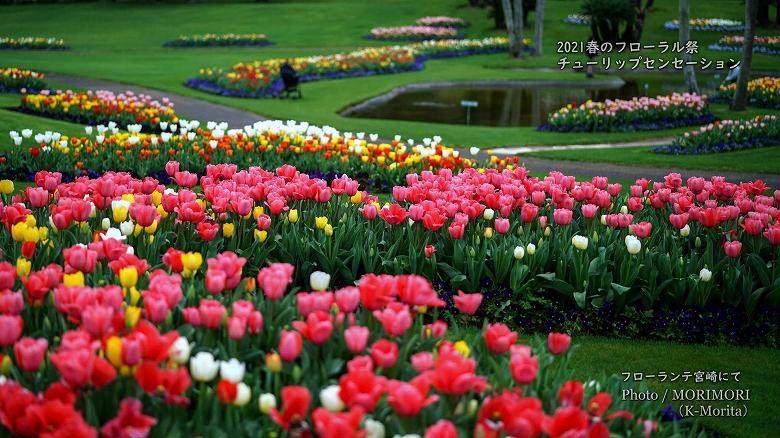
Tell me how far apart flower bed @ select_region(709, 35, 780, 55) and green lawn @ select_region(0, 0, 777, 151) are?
46.0 inches

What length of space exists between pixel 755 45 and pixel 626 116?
26.6 meters

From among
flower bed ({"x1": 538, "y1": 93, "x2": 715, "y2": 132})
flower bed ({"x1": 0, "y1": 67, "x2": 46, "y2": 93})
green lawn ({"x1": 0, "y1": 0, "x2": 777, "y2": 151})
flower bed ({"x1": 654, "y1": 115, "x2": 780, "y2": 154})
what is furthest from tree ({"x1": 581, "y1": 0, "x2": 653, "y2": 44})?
flower bed ({"x1": 0, "y1": 67, "x2": 46, "y2": 93})

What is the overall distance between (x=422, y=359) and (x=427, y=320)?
154 inches

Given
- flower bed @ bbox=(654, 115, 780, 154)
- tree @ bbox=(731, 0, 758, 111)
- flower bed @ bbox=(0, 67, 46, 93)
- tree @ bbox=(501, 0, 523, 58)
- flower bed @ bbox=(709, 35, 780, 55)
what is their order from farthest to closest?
flower bed @ bbox=(709, 35, 780, 55) < tree @ bbox=(501, 0, 523, 58) < flower bed @ bbox=(0, 67, 46, 93) < tree @ bbox=(731, 0, 758, 111) < flower bed @ bbox=(654, 115, 780, 154)

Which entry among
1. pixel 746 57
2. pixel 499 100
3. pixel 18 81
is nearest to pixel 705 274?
pixel 746 57

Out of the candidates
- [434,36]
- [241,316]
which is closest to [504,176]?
[241,316]

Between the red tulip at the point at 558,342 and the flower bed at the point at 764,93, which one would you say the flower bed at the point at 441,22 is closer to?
the flower bed at the point at 764,93

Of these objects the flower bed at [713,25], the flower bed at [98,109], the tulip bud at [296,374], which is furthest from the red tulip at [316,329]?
the flower bed at [713,25]

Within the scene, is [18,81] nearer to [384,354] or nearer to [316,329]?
[316,329]

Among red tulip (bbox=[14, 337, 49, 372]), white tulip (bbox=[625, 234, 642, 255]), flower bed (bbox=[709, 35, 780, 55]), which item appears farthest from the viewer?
flower bed (bbox=[709, 35, 780, 55])

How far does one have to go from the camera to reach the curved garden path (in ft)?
51.9

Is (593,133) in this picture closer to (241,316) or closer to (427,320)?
(427,320)

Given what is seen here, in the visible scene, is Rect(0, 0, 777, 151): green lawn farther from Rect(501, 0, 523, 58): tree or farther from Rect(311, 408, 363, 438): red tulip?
Rect(311, 408, 363, 438): red tulip

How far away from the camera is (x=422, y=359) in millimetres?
3428
